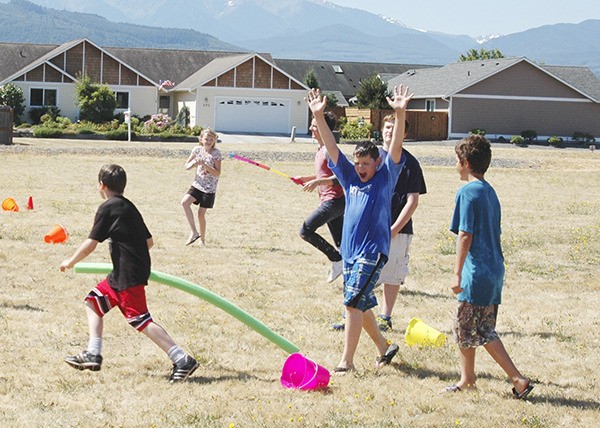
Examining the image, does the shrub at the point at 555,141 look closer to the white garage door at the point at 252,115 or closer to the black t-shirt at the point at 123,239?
the white garage door at the point at 252,115

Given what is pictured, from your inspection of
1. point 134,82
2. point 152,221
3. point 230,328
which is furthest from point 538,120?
point 230,328

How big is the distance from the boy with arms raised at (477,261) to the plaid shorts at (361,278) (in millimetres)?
590

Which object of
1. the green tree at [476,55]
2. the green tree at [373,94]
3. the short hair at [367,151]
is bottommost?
the short hair at [367,151]

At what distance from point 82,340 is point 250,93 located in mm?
54079

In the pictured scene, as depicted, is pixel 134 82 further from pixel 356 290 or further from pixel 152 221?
pixel 356 290

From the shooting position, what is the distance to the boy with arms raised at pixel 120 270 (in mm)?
6578

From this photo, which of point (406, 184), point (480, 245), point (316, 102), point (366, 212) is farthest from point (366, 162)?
point (406, 184)

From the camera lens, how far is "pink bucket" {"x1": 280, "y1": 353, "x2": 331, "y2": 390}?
21.4 ft

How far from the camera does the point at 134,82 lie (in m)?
62.1

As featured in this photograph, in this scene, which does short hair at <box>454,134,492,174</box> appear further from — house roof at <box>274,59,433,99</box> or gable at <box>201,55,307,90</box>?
house roof at <box>274,59,433,99</box>

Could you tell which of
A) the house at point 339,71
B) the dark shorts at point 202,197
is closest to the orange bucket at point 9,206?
the dark shorts at point 202,197

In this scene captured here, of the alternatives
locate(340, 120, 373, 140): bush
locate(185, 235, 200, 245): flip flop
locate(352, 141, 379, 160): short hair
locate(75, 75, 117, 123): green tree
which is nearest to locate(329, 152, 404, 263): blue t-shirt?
locate(352, 141, 379, 160): short hair

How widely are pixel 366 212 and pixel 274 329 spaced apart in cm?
214

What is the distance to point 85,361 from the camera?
6.68 metres
